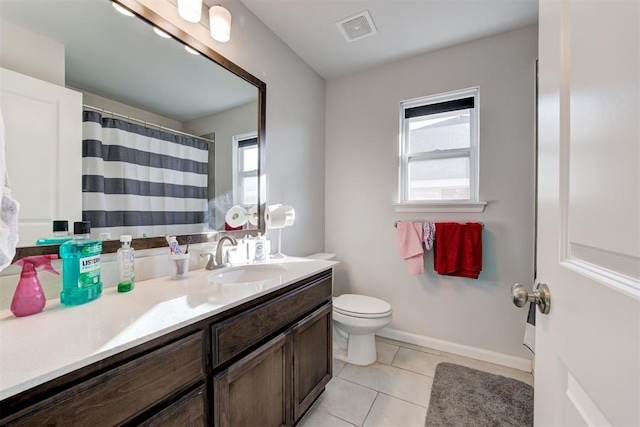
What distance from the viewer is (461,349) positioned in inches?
82.8

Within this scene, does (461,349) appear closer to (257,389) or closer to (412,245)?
(412,245)

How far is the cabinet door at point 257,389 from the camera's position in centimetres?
91

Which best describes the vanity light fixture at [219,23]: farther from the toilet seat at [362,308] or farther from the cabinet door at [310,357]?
the toilet seat at [362,308]

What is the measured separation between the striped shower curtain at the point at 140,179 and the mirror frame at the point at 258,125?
0.04 meters

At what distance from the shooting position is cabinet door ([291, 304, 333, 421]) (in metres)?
1.29

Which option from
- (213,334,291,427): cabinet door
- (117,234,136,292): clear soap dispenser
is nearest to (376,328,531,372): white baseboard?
(213,334,291,427): cabinet door

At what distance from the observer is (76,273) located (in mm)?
856

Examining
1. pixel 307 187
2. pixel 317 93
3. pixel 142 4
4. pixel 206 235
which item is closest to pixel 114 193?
pixel 206 235

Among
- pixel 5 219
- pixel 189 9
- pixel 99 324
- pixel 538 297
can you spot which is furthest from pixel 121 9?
pixel 538 297

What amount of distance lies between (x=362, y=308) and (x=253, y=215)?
1.03 metres

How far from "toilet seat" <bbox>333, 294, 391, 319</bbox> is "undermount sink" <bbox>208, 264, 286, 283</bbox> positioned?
26.9 inches

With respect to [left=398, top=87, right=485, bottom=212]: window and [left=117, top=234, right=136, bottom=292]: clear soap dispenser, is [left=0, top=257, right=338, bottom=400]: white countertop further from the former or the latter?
[left=398, top=87, right=485, bottom=212]: window

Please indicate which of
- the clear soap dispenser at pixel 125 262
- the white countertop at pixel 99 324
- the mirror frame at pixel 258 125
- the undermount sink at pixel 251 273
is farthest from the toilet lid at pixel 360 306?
the clear soap dispenser at pixel 125 262

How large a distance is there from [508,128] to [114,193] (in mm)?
2466
